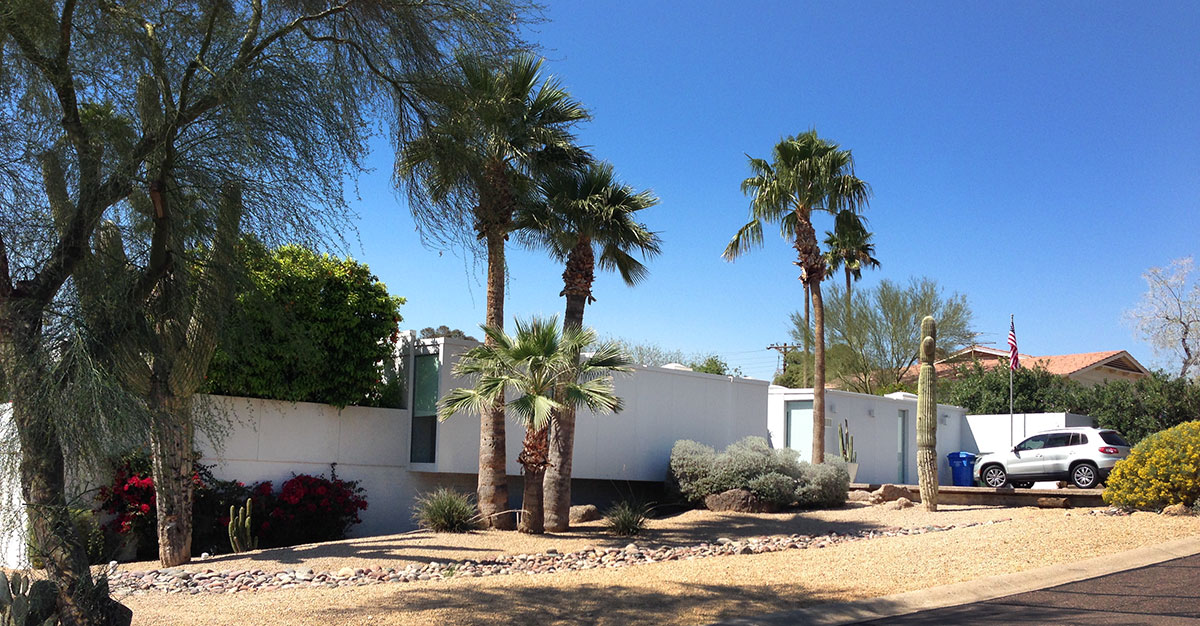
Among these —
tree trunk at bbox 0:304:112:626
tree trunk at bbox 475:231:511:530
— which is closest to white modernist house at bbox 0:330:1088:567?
tree trunk at bbox 475:231:511:530

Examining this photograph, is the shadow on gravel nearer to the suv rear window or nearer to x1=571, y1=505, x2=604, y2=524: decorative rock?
x1=571, y1=505, x2=604, y2=524: decorative rock

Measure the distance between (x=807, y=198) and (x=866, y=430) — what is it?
8573mm

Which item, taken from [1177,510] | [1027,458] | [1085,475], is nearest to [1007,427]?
[1027,458]

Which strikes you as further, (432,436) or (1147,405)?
(1147,405)

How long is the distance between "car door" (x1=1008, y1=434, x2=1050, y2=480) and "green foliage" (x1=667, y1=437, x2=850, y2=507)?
265 inches

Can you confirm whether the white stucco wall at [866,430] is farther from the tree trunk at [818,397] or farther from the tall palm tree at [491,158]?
the tall palm tree at [491,158]

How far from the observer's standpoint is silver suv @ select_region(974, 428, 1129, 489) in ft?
73.5

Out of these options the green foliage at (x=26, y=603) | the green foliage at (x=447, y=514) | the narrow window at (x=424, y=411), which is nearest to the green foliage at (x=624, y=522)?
the green foliage at (x=447, y=514)

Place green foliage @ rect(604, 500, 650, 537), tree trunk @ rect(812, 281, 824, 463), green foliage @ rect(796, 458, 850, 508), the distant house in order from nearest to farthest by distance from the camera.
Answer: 1. green foliage @ rect(604, 500, 650, 537)
2. green foliage @ rect(796, 458, 850, 508)
3. tree trunk @ rect(812, 281, 824, 463)
4. the distant house

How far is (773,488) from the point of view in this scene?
60.6ft

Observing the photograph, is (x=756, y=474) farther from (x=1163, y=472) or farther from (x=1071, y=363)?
(x=1071, y=363)

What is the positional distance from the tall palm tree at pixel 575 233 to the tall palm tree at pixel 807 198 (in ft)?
24.3

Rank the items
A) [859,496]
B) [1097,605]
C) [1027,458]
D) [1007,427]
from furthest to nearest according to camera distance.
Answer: [1007,427] < [1027,458] < [859,496] < [1097,605]

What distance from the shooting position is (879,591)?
952 centimetres
